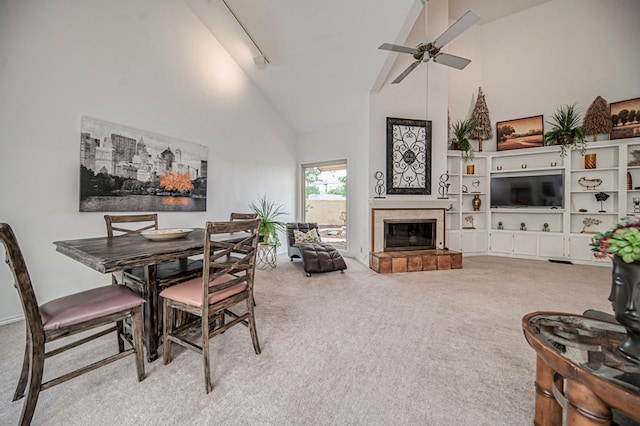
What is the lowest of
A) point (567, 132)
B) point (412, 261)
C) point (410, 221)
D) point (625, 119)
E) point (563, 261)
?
point (563, 261)

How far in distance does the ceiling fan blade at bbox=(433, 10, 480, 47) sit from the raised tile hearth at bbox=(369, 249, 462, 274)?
9.87ft

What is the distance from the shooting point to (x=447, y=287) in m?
3.33

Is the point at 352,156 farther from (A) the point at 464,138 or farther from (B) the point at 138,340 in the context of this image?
(B) the point at 138,340

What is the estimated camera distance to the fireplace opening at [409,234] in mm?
4492

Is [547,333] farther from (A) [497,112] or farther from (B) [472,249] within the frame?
(A) [497,112]

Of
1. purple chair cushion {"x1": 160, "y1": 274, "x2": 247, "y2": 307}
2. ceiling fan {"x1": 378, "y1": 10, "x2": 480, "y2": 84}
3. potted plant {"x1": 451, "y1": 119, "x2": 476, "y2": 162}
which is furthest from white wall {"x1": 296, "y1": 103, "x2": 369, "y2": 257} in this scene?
purple chair cushion {"x1": 160, "y1": 274, "x2": 247, "y2": 307}

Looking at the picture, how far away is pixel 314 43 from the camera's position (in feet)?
11.9

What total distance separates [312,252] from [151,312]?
97.2 inches

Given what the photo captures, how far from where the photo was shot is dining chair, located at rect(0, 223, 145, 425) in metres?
1.17

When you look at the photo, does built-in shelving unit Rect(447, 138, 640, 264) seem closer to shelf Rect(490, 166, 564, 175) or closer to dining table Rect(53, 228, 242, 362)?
shelf Rect(490, 166, 564, 175)

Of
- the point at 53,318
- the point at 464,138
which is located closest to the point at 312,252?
the point at 53,318

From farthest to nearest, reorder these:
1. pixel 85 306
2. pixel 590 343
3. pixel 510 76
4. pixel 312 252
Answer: pixel 510 76, pixel 312 252, pixel 85 306, pixel 590 343

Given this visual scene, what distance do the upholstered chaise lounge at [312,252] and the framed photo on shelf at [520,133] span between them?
185 inches

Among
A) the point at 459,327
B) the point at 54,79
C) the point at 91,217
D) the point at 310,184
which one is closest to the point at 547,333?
the point at 459,327
